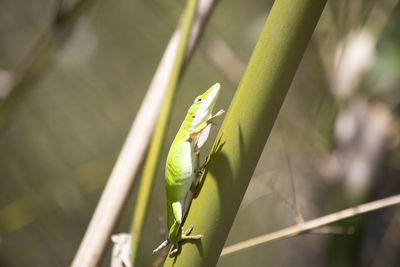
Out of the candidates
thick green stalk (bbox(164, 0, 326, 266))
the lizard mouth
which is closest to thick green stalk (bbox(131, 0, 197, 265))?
thick green stalk (bbox(164, 0, 326, 266))

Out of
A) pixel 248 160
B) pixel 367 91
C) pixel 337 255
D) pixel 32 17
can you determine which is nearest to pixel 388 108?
pixel 367 91

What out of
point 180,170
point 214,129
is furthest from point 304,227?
point 214,129

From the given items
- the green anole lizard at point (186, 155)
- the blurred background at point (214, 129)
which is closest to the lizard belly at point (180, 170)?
the green anole lizard at point (186, 155)

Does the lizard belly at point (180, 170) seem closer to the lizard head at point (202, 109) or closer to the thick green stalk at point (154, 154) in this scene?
the lizard head at point (202, 109)

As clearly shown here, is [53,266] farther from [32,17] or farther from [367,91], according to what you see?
[367,91]

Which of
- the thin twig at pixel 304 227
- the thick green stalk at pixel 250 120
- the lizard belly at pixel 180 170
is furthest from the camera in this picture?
the lizard belly at pixel 180 170

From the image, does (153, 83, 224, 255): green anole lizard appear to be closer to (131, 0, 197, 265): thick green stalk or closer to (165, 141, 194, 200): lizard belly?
(165, 141, 194, 200): lizard belly
